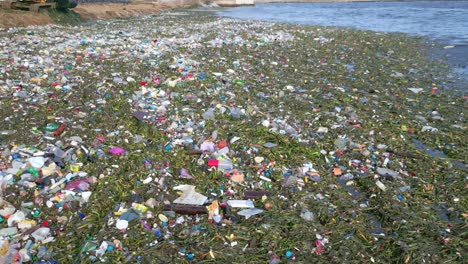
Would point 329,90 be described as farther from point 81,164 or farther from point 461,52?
point 461,52

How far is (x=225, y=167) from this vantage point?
14.2ft

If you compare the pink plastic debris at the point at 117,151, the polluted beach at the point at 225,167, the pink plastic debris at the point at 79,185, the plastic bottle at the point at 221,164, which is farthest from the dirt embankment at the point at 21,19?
the plastic bottle at the point at 221,164

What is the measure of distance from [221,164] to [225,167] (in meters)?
0.08

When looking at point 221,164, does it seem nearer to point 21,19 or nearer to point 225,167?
point 225,167

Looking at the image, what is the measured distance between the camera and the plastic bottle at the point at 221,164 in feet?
14.2

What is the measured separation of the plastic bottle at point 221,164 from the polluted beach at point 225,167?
0.03 metres

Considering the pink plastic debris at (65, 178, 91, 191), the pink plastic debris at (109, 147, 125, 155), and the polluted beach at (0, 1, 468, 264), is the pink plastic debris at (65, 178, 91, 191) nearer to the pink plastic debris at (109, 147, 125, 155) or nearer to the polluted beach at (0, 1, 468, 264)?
the polluted beach at (0, 1, 468, 264)

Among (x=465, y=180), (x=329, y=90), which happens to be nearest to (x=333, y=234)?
(x=465, y=180)

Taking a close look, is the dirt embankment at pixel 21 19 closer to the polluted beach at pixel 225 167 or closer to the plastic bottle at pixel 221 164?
the polluted beach at pixel 225 167

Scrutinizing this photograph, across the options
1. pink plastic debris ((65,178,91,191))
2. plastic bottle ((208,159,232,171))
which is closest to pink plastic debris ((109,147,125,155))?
pink plastic debris ((65,178,91,191))

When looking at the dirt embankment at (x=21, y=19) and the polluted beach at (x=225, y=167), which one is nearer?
the polluted beach at (x=225, y=167)

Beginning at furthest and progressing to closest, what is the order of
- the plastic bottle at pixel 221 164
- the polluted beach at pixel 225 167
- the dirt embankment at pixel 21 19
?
the dirt embankment at pixel 21 19 < the plastic bottle at pixel 221 164 < the polluted beach at pixel 225 167

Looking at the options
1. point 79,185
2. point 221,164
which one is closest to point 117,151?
point 79,185

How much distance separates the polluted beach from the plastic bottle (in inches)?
1.0
